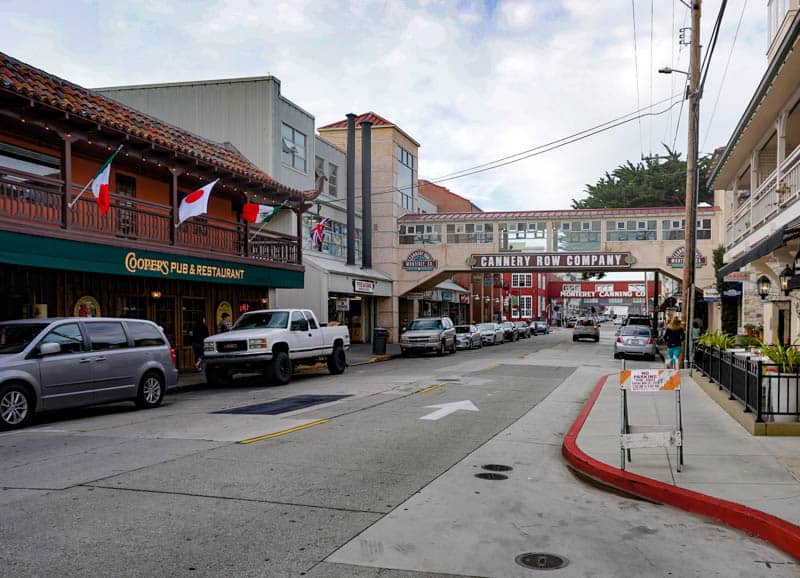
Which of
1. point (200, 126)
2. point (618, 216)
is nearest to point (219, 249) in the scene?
point (200, 126)

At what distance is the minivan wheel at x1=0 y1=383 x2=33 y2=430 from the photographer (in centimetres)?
1119

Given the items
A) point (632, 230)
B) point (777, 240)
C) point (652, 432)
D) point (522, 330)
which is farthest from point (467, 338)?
point (652, 432)

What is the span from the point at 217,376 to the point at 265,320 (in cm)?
207

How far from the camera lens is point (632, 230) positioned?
132 feet

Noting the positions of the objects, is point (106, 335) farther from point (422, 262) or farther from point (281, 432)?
point (422, 262)

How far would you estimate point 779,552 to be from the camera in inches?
223

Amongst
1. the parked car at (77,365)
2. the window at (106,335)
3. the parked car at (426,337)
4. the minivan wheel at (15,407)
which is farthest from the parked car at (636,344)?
the minivan wheel at (15,407)

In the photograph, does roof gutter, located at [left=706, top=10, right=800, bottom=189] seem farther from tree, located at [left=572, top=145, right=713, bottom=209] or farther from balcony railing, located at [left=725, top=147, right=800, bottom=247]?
tree, located at [left=572, top=145, right=713, bottom=209]

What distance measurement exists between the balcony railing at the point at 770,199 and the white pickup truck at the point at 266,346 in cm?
1236

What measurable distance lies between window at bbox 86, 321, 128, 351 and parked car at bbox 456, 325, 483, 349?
25.8 meters

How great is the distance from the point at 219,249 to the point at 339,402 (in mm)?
Answer: 9906

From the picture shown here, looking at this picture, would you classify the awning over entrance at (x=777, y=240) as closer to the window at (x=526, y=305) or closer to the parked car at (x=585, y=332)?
the parked car at (x=585, y=332)

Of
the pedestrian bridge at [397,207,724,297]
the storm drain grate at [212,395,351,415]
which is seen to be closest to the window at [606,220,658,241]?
the pedestrian bridge at [397,207,724,297]

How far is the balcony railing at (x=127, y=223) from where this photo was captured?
1572cm
